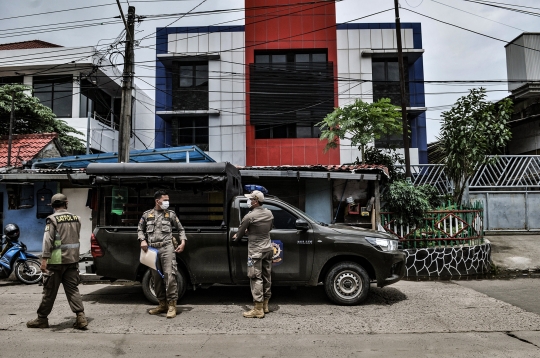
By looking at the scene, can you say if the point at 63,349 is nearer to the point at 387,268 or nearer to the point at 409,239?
the point at 387,268

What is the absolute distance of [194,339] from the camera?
211 inches

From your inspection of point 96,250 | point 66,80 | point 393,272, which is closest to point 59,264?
point 96,250

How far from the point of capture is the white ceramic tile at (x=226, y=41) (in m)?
22.5

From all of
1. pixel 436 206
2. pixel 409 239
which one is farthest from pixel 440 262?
pixel 436 206

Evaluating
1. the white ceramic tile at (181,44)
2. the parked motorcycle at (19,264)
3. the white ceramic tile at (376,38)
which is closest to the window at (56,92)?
the white ceramic tile at (181,44)

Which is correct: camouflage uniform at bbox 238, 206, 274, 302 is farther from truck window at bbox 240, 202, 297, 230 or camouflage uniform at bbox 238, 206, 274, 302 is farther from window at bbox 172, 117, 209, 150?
window at bbox 172, 117, 209, 150

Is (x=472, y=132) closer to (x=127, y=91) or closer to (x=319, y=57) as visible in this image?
(x=127, y=91)

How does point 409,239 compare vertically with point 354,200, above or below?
below

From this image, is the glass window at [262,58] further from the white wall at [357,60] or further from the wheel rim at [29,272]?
the wheel rim at [29,272]

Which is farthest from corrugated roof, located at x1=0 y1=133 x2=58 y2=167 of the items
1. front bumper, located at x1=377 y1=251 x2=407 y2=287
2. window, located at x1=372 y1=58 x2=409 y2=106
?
window, located at x1=372 y1=58 x2=409 y2=106

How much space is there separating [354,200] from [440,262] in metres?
3.34

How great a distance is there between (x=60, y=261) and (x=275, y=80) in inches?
698

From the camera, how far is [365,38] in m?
22.6

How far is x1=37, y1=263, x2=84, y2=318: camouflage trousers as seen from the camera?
579cm
